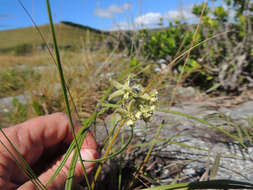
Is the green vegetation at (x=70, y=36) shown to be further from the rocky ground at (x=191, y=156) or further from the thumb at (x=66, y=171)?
the rocky ground at (x=191, y=156)

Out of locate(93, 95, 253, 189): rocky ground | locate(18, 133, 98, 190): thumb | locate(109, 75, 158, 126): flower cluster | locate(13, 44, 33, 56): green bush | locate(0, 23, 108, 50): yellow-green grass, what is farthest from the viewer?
locate(13, 44, 33, 56): green bush

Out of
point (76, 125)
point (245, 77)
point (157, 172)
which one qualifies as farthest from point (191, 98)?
point (76, 125)

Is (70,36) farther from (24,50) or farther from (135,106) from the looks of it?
(135,106)

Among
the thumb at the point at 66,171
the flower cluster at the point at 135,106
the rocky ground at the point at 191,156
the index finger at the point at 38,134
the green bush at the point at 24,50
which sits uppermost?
the green bush at the point at 24,50

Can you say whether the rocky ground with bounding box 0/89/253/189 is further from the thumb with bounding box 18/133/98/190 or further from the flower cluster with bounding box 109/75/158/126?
the flower cluster with bounding box 109/75/158/126

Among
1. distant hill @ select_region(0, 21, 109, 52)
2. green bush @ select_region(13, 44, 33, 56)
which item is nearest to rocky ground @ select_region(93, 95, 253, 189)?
distant hill @ select_region(0, 21, 109, 52)

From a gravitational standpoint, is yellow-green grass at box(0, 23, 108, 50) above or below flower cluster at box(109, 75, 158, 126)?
above

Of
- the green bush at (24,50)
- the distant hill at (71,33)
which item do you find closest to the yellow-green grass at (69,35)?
the distant hill at (71,33)

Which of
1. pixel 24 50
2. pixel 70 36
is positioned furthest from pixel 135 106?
pixel 24 50

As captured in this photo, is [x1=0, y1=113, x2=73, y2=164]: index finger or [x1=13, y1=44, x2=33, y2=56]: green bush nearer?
[x1=0, y1=113, x2=73, y2=164]: index finger
